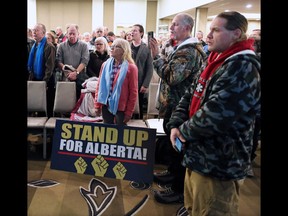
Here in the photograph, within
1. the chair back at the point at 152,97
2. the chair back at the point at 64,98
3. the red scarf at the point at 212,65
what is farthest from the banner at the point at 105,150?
the chair back at the point at 152,97

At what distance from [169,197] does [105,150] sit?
0.66 m

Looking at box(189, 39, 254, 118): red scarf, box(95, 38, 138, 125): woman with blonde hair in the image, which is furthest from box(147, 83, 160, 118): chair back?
box(189, 39, 254, 118): red scarf

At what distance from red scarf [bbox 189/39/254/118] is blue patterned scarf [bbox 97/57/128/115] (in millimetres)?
1206

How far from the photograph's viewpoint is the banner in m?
2.29

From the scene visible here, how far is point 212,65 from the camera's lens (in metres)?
1.49

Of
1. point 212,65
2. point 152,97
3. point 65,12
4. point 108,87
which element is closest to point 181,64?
point 212,65

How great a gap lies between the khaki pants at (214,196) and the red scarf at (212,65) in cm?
36

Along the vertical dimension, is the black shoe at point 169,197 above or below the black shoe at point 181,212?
above

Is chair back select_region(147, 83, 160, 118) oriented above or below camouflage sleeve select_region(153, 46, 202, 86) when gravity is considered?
below

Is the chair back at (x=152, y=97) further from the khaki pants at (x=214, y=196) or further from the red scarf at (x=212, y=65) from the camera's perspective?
the khaki pants at (x=214, y=196)

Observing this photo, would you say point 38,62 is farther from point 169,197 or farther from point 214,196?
point 214,196

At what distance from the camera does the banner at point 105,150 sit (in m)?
2.29

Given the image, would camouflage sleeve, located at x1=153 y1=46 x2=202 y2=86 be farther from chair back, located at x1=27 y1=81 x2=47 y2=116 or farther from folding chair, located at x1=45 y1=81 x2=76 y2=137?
chair back, located at x1=27 y1=81 x2=47 y2=116

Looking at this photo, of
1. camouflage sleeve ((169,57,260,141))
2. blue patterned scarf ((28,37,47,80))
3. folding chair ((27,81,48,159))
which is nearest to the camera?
camouflage sleeve ((169,57,260,141))
